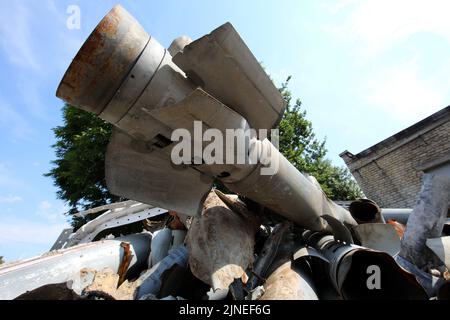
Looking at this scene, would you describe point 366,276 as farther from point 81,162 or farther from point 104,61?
point 81,162

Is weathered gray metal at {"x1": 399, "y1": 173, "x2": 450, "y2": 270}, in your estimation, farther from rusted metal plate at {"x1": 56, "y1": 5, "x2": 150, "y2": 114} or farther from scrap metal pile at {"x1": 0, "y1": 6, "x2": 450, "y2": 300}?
rusted metal plate at {"x1": 56, "y1": 5, "x2": 150, "y2": 114}

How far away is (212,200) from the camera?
2.57 m

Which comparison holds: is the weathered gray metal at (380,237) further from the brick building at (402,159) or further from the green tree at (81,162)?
the green tree at (81,162)

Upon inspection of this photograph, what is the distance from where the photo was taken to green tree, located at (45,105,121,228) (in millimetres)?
8445

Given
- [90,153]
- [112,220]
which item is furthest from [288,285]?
[90,153]

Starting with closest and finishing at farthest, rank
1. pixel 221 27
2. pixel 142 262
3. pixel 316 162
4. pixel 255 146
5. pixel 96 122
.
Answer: pixel 221 27 → pixel 255 146 → pixel 142 262 → pixel 96 122 → pixel 316 162

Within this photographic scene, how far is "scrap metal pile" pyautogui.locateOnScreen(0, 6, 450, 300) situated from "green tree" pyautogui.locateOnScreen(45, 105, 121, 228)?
6245 millimetres

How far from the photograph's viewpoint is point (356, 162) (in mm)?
9227

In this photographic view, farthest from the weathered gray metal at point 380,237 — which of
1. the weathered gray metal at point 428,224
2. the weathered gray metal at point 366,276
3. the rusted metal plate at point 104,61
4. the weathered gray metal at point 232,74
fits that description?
the rusted metal plate at point 104,61

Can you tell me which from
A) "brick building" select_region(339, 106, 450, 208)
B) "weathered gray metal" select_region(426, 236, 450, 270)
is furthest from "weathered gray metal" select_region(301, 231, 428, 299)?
"brick building" select_region(339, 106, 450, 208)

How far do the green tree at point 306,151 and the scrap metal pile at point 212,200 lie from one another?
711 cm
